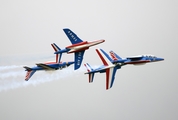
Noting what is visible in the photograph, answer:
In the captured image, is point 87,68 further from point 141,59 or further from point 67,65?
point 141,59

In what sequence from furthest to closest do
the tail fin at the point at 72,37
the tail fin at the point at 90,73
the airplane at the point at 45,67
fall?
the airplane at the point at 45,67, the tail fin at the point at 90,73, the tail fin at the point at 72,37

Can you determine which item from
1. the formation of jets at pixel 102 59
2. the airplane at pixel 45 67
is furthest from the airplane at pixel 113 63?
the airplane at pixel 45 67

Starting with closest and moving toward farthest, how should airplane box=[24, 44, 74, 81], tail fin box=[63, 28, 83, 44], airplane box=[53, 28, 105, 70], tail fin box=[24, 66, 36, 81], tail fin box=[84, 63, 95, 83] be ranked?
airplane box=[53, 28, 105, 70]
tail fin box=[63, 28, 83, 44]
tail fin box=[84, 63, 95, 83]
airplane box=[24, 44, 74, 81]
tail fin box=[24, 66, 36, 81]

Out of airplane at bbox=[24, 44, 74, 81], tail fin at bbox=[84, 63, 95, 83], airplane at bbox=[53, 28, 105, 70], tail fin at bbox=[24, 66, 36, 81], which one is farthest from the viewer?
tail fin at bbox=[24, 66, 36, 81]

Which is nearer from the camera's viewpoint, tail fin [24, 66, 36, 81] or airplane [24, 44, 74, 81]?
airplane [24, 44, 74, 81]

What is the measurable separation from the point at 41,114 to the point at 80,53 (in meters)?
54.0

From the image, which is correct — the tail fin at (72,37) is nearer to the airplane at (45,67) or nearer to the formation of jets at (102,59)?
the formation of jets at (102,59)

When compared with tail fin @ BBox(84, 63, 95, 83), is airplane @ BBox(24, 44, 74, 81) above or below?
above

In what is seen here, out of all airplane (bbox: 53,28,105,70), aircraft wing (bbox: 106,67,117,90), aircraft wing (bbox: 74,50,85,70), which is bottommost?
aircraft wing (bbox: 106,67,117,90)

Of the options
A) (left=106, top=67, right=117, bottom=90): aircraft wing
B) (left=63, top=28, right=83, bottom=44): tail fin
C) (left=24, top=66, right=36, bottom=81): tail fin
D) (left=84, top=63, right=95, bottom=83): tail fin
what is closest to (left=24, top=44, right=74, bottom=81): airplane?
(left=24, top=66, right=36, bottom=81): tail fin

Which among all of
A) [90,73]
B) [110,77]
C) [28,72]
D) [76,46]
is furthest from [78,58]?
[28,72]

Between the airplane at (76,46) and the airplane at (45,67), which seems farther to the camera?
the airplane at (45,67)

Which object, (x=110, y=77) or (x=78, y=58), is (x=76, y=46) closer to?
(x=78, y=58)

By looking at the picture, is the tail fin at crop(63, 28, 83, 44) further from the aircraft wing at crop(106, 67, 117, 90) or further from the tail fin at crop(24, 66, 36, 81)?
the tail fin at crop(24, 66, 36, 81)
